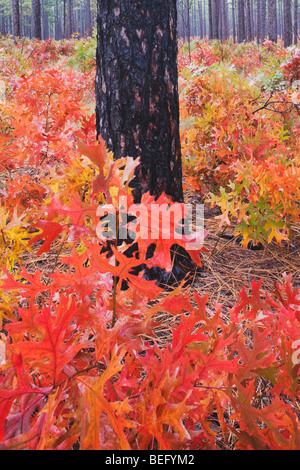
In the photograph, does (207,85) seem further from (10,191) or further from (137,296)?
(137,296)

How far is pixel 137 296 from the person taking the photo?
792mm

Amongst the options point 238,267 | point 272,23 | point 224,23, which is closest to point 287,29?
point 272,23

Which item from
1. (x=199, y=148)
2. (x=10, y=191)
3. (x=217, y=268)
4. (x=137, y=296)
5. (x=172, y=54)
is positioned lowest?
(x=217, y=268)

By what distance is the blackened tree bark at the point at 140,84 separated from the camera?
5.16 feet

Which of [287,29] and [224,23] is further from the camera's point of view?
[224,23]

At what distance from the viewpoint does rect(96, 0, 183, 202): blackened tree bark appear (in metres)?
1.57

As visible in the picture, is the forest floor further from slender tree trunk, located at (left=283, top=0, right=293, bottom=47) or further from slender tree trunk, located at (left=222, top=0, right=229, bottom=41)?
slender tree trunk, located at (left=222, top=0, right=229, bottom=41)

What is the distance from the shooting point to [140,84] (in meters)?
1.61

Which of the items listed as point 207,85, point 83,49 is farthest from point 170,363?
point 83,49

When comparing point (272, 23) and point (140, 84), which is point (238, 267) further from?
point (272, 23)

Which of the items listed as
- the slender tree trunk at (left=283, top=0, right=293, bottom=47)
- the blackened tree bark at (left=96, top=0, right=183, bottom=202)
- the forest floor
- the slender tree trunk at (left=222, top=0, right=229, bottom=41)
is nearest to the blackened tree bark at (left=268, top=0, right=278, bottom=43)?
the slender tree trunk at (left=283, top=0, right=293, bottom=47)

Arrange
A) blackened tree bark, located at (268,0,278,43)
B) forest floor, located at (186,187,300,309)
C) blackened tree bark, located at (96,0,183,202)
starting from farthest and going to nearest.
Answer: blackened tree bark, located at (268,0,278,43)
forest floor, located at (186,187,300,309)
blackened tree bark, located at (96,0,183,202)

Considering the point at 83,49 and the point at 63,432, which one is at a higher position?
the point at 83,49
